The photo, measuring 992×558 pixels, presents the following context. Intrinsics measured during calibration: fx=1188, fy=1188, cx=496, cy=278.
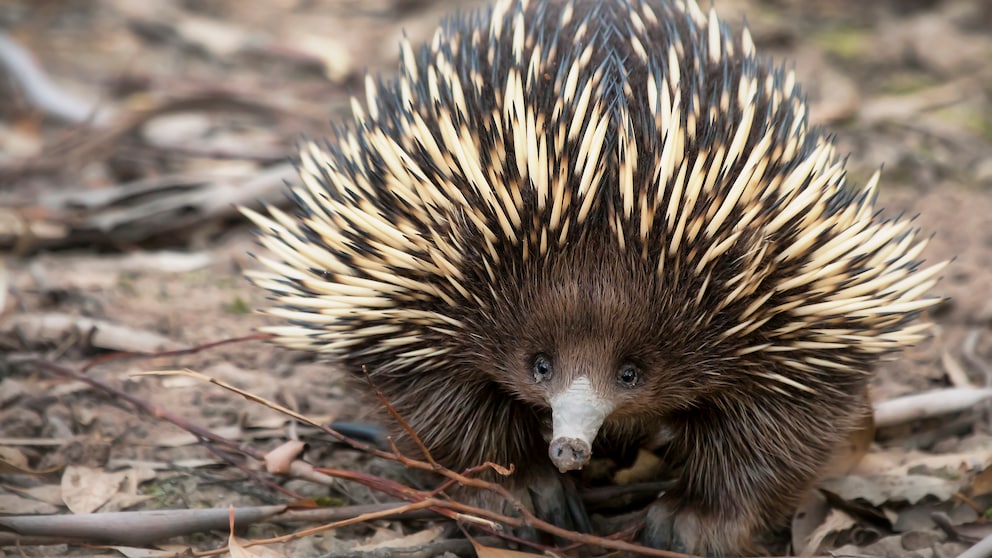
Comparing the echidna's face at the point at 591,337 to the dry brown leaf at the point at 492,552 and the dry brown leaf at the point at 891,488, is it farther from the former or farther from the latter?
the dry brown leaf at the point at 891,488

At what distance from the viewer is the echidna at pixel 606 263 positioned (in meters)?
2.63

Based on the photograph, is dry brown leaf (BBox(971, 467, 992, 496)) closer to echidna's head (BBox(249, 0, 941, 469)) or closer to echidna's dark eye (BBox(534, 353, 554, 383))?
echidna's head (BBox(249, 0, 941, 469))

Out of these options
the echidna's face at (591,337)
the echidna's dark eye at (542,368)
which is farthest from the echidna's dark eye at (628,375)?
the echidna's dark eye at (542,368)

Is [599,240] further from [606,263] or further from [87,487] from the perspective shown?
[87,487]

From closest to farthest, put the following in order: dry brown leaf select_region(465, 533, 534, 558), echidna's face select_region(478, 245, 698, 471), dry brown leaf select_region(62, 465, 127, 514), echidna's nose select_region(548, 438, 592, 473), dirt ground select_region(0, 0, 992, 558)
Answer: echidna's nose select_region(548, 438, 592, 473) < echidna's face select_region(478, 245, 698, 471) < dry brown leaf select_region(465, 533, 534, 558) < dry brown leaf select_region(62, 465, 127, 514) < dirt ground select_region(0, 0, 992, 558)

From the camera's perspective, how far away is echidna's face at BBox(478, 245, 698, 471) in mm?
2604

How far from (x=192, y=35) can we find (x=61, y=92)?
1.43m

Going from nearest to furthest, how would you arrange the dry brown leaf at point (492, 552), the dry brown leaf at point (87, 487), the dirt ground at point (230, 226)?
the dry brown leaf at point (492, 552) → the dry brown leaf at point (87, 487) → the dirt ground at point (230, 226)

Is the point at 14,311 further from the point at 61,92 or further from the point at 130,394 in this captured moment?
the point at 61,92

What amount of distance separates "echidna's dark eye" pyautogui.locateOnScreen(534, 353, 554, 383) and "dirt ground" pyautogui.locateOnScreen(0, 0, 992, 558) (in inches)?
24.6

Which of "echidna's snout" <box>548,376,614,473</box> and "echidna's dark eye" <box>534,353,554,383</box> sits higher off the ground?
"echidna's dark eye" <box>534,353,554,383</box>

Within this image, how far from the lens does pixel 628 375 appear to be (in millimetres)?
2682

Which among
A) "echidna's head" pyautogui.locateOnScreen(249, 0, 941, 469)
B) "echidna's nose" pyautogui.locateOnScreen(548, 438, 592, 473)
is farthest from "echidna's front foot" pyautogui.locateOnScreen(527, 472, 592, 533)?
"echidna's nose" pyautogui.locateOnScreen(548, 438, 592, 473)

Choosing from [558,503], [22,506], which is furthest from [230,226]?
[558,503]
